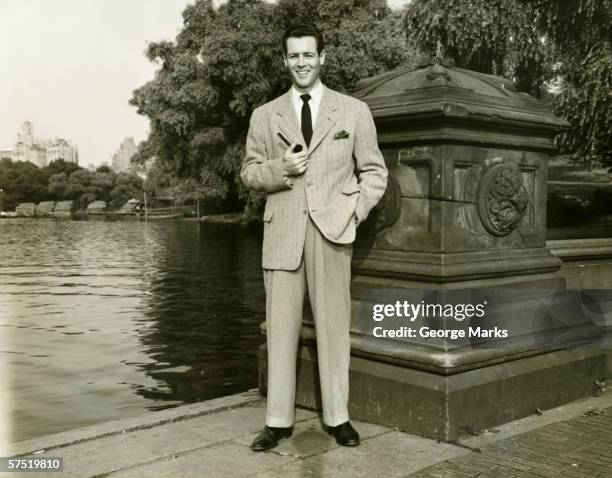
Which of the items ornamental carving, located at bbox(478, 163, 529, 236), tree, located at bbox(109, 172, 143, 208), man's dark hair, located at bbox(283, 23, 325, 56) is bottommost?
ornamental carving, located at bbox(478, 163, 529, 236)

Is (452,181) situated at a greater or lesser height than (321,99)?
lesser

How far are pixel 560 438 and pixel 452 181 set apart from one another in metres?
1.42

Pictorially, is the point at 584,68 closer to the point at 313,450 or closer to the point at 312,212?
the point at 312,212

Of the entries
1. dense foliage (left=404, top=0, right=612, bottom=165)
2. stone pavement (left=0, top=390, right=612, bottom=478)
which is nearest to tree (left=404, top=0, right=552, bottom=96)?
dense foliage (left=404, top=0, right=612, bottom=165)

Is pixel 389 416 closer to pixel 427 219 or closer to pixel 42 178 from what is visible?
pixel 427 219

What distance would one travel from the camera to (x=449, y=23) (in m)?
18.8

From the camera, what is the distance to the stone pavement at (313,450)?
3.39 metres

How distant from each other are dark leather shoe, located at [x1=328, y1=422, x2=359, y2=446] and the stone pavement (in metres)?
0.04

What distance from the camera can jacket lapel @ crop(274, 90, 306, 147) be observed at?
3.82 metres

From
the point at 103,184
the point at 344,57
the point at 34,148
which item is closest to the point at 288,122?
the point at 344,57

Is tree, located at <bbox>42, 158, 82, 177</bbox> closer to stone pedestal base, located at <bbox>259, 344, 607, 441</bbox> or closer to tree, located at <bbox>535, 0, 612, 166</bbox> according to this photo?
tree, located at <bbox>535, 0, 612, 166</bbox>

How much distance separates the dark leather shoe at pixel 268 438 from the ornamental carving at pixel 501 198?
62.6 inches

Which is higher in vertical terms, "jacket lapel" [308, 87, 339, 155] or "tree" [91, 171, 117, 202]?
"tree" [91, 171, 117, 202]

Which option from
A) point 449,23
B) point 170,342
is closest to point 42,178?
point 449,23
